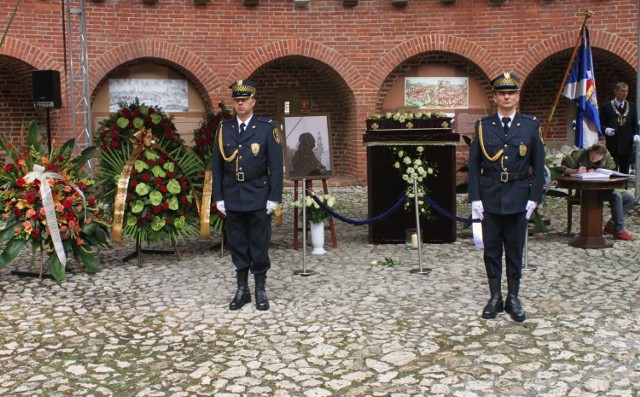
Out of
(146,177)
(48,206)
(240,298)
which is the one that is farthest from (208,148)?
(240,298)

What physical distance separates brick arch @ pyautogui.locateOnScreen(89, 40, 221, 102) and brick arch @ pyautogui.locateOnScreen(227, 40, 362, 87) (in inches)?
17.6

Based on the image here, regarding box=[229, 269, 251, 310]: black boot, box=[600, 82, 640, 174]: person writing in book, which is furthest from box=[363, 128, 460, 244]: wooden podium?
box=[600, 82, 640, 174]: person writing in book

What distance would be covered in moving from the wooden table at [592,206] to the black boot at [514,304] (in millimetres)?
3005

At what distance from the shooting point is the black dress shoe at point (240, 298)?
19.3ft

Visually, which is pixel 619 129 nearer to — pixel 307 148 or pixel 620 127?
pixel 620 127

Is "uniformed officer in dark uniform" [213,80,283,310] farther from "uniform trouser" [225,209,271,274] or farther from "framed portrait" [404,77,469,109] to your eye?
"framed portrait" [404,77,469,109]

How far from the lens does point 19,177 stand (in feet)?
23.1

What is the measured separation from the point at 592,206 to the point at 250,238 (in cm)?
419

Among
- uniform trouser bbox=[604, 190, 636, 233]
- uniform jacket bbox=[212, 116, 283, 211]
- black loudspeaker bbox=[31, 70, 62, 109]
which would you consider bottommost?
uniform trouser bbox=[604, 190, 636, 233]

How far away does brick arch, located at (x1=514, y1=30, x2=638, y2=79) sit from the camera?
563 inches

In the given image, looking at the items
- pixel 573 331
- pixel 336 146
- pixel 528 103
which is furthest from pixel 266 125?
pixel 528 103

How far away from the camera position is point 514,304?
545 centimetres

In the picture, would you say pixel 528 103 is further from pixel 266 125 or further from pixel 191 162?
pixel 266 125

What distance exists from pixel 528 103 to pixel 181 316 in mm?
12193
